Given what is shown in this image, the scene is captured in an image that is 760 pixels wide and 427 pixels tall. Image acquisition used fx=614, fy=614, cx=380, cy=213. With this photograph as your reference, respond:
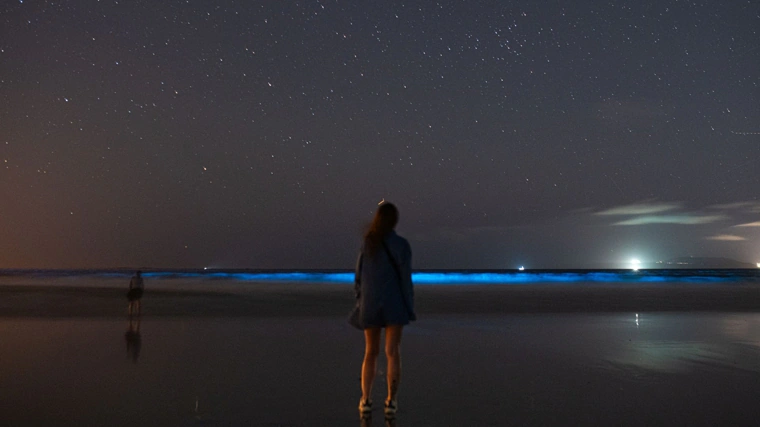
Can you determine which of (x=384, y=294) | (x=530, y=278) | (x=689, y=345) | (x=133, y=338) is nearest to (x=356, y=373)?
(x=384, y=294)

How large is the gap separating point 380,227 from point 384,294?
20.9 inches

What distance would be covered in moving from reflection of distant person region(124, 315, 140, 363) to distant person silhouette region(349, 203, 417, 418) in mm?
3755

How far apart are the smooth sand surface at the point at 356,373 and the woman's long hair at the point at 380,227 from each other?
1.33 m

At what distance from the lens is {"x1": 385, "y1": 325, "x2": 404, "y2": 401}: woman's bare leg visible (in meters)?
4.79

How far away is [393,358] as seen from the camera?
192 inches

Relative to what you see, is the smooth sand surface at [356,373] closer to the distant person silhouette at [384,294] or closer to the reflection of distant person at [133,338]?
the reflection of distant person at [133,338]

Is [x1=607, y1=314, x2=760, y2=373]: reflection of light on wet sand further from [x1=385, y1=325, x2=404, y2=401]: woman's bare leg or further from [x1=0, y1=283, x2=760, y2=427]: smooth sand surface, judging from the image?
[x1=385, y1=325, x2=404, y2=401]: woman's bare leg

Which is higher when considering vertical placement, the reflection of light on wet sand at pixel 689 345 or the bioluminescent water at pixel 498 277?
the bioluminescent water at pixel 498 277

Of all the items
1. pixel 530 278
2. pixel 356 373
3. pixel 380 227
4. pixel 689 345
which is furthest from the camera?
pixel 530 278

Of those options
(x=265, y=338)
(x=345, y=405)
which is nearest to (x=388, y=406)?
(x=345, y=405)

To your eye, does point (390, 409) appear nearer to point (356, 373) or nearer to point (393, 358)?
point (393, 358)

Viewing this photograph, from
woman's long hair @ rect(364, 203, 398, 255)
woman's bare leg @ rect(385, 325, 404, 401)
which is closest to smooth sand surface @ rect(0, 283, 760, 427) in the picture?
woman's bare leg @ rect(385, 325, 404, 401)

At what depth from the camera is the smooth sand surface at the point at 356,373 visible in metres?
4.73

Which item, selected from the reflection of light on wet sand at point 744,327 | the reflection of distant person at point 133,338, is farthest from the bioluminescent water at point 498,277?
the reflection of distant person at point 133,338
